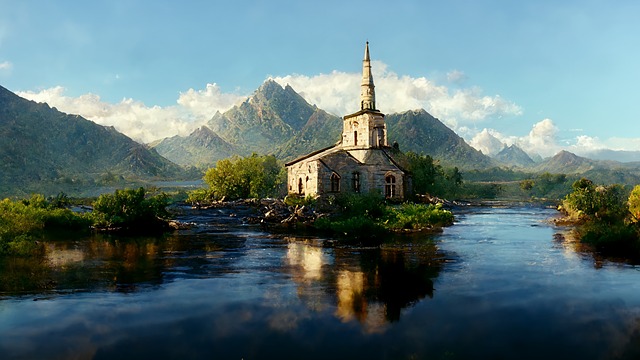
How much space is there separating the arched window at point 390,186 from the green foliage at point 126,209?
33768 mm

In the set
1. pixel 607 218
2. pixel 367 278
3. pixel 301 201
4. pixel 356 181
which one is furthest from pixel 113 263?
pixel 356 181

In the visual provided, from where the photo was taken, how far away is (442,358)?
500 inches

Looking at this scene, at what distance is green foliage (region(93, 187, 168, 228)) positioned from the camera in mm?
40219

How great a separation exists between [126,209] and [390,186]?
36788 mm

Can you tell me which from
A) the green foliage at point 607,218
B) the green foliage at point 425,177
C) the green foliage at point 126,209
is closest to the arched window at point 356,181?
the green foliage at point 425,177

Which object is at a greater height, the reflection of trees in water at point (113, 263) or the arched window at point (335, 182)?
the arched window at point (335, 182)

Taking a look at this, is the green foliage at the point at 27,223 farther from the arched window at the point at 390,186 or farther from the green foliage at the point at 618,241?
the arched window at the point at 390,186

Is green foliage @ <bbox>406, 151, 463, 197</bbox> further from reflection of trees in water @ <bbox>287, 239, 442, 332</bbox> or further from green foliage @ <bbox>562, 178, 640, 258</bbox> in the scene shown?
reflection of trees in water @ <bbox>287, 239, 442, 332</bbox>

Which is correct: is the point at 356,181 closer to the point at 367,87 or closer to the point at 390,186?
the point at 390,186

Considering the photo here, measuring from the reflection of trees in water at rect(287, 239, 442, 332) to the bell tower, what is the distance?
40.6 meters

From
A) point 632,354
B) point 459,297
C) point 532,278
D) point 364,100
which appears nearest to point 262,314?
point 459,297

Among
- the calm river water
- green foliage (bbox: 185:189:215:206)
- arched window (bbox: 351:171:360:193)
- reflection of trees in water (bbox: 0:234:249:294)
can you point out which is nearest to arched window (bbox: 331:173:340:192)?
arched window (bbox: 351:171:360:193)

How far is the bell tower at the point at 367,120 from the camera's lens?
71062 millimetres

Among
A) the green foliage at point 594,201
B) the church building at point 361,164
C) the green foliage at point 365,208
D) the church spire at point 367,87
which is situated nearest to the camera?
the green foliage at point 365,208
